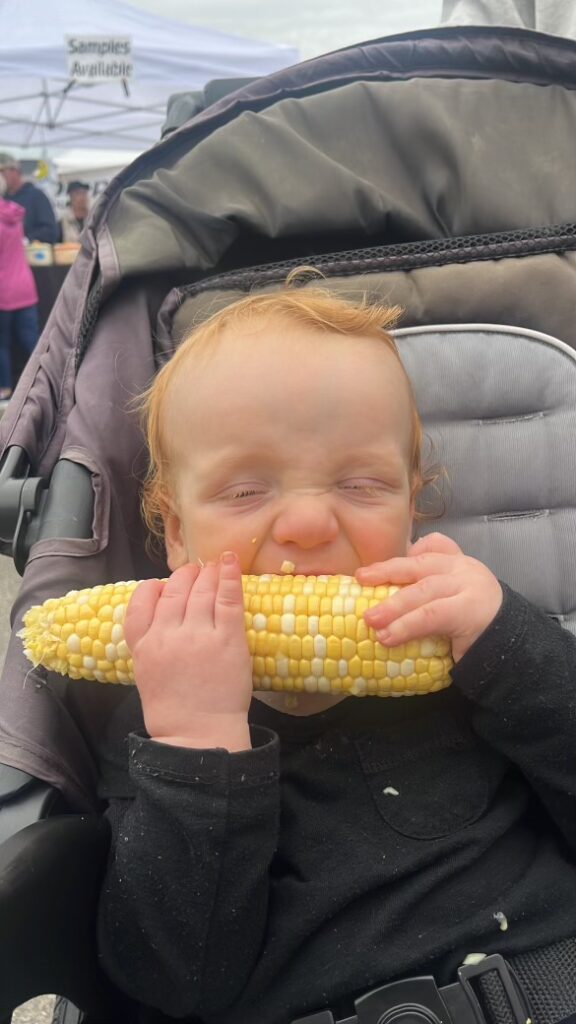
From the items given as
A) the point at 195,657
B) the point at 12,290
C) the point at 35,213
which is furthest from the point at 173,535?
the point at 35,213

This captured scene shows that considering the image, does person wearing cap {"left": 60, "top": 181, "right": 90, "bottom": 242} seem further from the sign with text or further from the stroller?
the stroller

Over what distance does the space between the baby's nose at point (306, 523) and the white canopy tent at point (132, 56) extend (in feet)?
24.1

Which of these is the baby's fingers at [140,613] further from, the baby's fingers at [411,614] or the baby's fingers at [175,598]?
the baby's fingers at [411,614]

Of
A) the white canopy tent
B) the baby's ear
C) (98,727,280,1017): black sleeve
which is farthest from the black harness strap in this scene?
the white canopy tent

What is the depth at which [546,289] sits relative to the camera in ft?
5.29

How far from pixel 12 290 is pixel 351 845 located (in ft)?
21.4

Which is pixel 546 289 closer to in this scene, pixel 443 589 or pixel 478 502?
pixel 478 502

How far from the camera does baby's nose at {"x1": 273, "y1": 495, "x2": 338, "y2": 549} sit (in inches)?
42.6

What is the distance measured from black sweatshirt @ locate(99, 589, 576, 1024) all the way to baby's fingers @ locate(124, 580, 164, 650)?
0.39 feet

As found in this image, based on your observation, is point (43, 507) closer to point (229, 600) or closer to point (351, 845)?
point (229, 600)

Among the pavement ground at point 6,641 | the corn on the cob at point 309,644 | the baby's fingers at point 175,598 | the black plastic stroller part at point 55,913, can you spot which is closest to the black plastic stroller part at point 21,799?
the black plastic stroller part at point 55,913

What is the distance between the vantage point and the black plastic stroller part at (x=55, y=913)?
2.94 ft

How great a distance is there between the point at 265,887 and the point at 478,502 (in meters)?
0.81

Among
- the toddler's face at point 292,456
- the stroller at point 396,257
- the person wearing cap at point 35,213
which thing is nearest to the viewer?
the toddler's face at point 292,456
